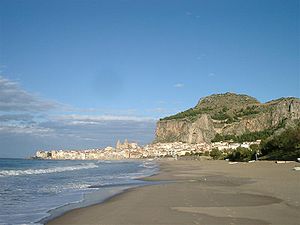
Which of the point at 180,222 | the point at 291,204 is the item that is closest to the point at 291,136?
the point at 291,204

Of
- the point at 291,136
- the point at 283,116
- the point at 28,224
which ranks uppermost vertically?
the point at 283,116

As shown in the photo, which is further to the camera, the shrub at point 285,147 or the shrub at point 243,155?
the shrub at point 243,155

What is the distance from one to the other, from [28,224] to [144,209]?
400cm

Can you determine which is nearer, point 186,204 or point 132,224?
point 132,224

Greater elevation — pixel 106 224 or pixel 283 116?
pixel 283 116

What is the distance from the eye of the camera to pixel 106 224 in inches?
408

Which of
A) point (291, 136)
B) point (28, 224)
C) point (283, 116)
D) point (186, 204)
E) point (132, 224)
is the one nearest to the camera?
point (132, 224)

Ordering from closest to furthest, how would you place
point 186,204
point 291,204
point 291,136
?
point 291,204 → point 186,204 → point 291,136

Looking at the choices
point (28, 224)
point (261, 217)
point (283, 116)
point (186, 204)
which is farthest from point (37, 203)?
point (283, 116)

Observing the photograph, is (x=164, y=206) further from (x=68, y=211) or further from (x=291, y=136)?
(x=291, y=136)

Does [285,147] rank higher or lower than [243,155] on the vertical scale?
higher

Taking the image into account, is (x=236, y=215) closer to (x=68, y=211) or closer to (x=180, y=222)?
(x=180, y=222)

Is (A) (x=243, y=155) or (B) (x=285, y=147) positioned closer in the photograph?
(B) (x=285, y=147)

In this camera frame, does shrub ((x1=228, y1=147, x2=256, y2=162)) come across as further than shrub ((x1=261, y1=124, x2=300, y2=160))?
Yes
